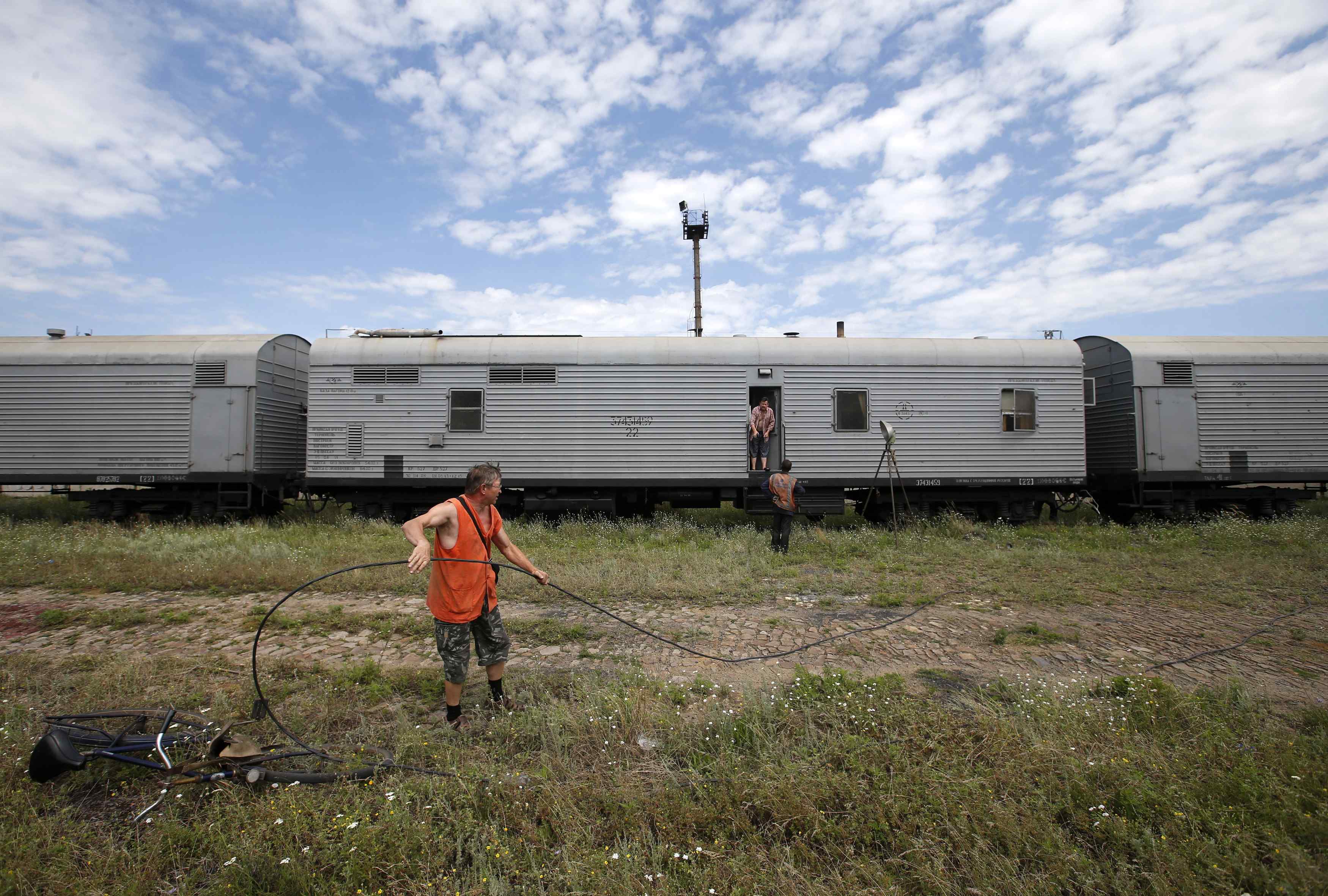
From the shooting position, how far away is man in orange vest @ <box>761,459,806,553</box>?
29.6 feet

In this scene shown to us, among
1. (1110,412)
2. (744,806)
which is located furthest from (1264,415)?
(744,806)

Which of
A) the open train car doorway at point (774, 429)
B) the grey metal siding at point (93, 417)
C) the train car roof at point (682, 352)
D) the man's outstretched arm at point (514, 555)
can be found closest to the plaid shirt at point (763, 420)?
the open train car doorway at point (774, 429)

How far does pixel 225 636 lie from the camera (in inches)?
222

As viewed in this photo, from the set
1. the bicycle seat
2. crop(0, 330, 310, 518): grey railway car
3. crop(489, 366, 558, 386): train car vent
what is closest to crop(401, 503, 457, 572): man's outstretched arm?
the bicycle seat

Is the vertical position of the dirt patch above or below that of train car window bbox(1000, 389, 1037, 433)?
below

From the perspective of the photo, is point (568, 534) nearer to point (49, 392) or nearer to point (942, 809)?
point (942, 809)

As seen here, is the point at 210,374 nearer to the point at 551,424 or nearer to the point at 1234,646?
the point at 551,424

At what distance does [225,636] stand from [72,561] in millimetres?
4573

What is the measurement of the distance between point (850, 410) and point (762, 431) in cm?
178

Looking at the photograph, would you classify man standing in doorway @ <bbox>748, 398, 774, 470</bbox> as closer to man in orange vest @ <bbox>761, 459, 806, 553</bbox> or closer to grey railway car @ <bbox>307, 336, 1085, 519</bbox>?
grey railway car @ <bbox>307, 336, 1085, 519</bbox>

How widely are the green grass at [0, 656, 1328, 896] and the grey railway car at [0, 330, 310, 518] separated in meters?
8.89

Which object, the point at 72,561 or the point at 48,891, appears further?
the point at 72,561

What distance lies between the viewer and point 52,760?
310cm

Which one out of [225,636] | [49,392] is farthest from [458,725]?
[49,392]
